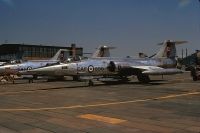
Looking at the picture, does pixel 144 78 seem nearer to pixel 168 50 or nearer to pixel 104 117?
pixel 168 50

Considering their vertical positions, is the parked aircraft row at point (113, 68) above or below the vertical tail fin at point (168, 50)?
below

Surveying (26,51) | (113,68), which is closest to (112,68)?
(113,68)

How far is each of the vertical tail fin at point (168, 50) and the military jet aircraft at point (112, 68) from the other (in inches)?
58.1

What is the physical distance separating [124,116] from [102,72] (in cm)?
1982

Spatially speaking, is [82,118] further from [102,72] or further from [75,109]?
[102,72]

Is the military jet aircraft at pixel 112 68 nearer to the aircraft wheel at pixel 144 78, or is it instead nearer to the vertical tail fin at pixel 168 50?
the aircraft wheel at pixel 144 78

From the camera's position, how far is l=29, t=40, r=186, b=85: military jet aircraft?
31391 mm

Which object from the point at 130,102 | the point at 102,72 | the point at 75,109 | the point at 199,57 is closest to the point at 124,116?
the point at 75,109

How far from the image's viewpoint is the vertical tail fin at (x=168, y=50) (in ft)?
133

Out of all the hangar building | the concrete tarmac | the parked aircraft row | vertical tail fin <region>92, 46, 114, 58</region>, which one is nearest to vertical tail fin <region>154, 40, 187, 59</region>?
the parked aircraft row

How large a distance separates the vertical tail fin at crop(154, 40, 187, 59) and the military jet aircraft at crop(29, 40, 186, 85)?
1475 mm

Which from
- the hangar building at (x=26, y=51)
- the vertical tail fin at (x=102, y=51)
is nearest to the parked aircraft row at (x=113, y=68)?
the vertical tail fin at (x=102, y=51)

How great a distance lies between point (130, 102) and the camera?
17.8 metres

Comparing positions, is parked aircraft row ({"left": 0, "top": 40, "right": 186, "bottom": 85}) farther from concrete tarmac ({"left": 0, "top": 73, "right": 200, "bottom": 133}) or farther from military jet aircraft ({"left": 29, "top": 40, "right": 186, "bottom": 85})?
concrete tarmac ({"left": 0, "top": 73, "right": 200, "bottom": 133})
